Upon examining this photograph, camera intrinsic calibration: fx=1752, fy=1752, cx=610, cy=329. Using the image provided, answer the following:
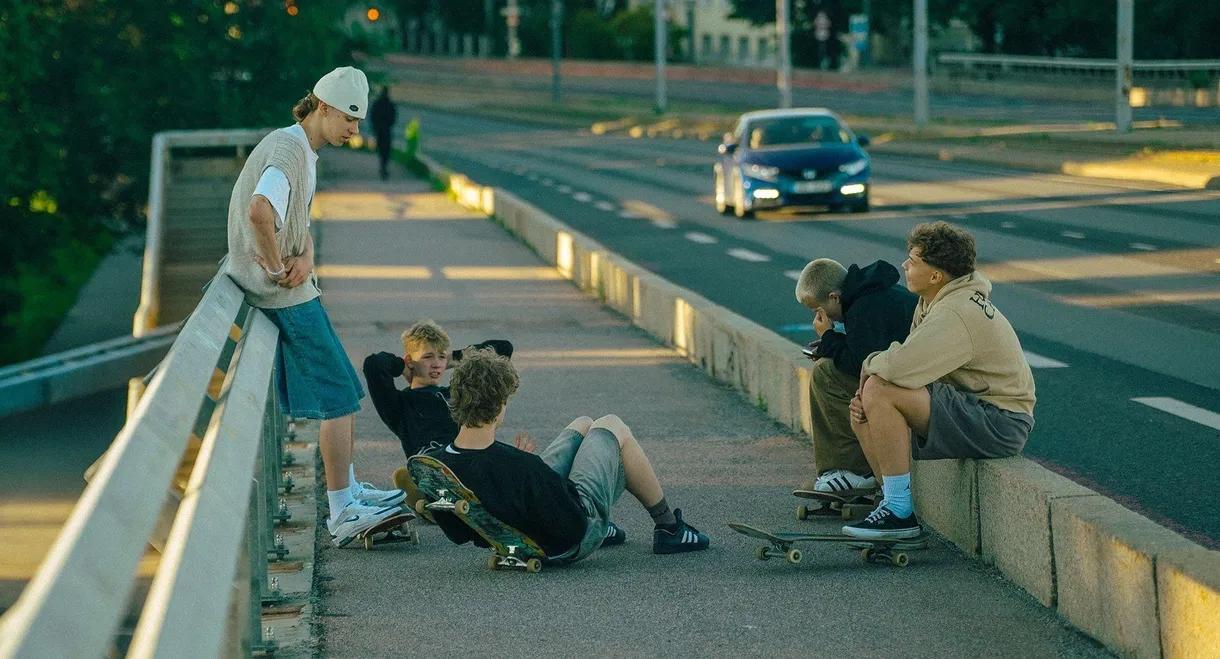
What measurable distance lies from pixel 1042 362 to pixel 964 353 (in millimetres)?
5228

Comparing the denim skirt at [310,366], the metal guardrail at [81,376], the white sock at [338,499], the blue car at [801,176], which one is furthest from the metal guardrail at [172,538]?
the metal guardrail at [81,376]

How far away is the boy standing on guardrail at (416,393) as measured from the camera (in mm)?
7277

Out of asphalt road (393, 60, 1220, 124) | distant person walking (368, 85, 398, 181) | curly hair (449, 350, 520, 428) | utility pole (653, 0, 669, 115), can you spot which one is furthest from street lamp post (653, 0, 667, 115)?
curly hair (449, 350, 520, 428)

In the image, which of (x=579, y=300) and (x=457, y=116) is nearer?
(x=579, y=300)

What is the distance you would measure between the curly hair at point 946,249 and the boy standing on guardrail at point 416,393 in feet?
5.91

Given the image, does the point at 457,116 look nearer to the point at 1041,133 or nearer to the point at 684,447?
the point at 1041,133

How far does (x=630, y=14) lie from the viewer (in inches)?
3925

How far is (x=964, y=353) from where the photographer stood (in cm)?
648

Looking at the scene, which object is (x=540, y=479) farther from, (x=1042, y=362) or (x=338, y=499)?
(x=1042, y=362)

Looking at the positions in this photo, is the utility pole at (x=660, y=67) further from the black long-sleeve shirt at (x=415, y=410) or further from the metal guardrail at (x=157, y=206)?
the black long-sleeve shirt at (x=415, y=410)

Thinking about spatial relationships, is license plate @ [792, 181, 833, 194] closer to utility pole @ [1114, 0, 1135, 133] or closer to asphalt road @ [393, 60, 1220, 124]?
utility pole @ [1114, 0, 1135, 133]

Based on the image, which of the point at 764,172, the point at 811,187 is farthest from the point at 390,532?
the point at 811,187

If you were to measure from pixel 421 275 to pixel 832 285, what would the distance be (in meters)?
12.8

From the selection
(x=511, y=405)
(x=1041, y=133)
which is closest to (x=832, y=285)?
(x=511, y=405)
